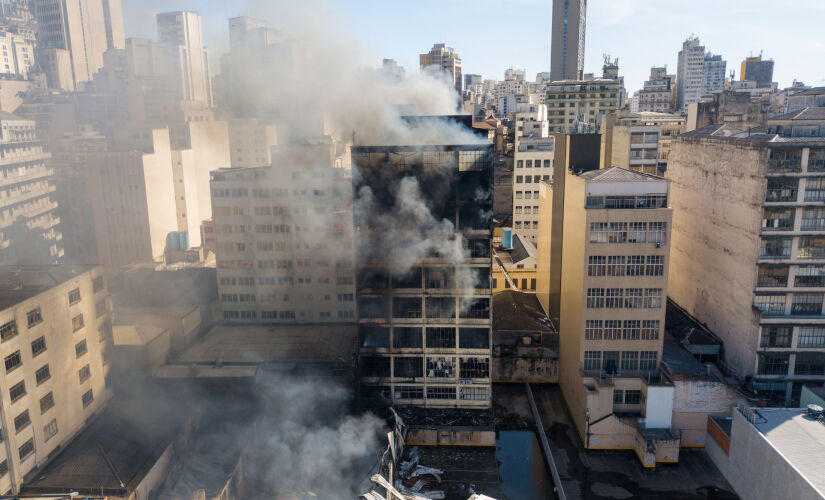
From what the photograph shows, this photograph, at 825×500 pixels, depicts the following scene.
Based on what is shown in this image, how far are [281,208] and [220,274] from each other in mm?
5249

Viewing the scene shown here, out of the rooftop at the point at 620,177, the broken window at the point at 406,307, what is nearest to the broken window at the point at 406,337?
the broken window at the point at 406,307

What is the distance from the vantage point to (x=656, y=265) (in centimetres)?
2041

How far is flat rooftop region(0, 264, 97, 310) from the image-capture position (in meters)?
17.9

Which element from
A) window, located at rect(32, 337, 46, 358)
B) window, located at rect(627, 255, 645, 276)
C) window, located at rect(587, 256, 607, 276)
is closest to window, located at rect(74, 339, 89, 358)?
window, located at rect(32, 337, 46, 358)

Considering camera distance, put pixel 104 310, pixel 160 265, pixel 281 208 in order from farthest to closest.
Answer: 1. pixel 160 265
2. pixel 281 208
3. pixel 104 310

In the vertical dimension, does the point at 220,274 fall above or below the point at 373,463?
above

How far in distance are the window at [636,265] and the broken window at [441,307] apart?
258 inches

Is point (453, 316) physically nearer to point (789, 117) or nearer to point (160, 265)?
point (789, 117)

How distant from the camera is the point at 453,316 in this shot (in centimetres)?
2091

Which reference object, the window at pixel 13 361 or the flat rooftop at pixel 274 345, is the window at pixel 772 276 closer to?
the flat rooftop at pixel 274 345

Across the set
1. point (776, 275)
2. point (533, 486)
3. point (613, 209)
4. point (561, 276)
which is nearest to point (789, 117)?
point (776, 275)

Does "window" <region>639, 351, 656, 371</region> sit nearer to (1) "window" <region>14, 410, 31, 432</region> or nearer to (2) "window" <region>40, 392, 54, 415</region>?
(2) "window" <region>40, 392, 54, 415</region>

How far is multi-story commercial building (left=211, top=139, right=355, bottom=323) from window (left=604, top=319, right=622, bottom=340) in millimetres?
14534

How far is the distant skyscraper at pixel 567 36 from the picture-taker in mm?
110312
